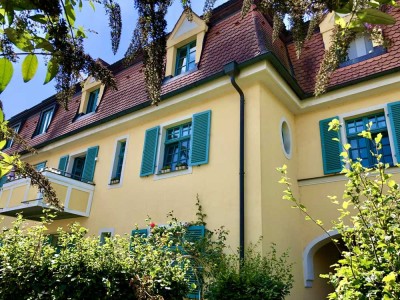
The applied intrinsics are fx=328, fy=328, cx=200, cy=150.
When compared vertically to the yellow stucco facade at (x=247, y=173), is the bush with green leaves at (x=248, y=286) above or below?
below

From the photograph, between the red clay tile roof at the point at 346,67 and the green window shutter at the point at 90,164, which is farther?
the green window shutter at the point at 90,164

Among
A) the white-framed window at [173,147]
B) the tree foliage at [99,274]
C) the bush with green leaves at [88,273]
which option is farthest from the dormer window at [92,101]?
the bush with green leaves at [88,273]

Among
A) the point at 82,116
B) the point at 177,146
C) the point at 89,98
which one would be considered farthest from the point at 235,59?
the point at 89,98

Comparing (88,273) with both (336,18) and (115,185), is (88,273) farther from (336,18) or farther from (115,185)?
(115,185)

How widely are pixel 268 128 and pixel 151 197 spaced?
348 cm

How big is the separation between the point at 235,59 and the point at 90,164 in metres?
5.88

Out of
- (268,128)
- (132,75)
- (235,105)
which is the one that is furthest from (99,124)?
(268,128)

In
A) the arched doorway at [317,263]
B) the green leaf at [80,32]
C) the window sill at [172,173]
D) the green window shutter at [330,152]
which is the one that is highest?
the green window shutter at [330,152]

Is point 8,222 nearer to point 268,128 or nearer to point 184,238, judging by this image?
point 184,238

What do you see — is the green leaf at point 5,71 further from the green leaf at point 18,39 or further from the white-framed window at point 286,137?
the white-framed window at point 286,137

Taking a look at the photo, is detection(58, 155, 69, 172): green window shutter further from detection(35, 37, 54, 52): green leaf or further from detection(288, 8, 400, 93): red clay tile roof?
detection(35, 37, 54, 52): green leaf

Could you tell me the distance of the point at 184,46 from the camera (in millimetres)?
10242

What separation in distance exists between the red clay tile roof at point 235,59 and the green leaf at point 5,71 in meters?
6.01

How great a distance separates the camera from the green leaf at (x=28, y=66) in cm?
145
